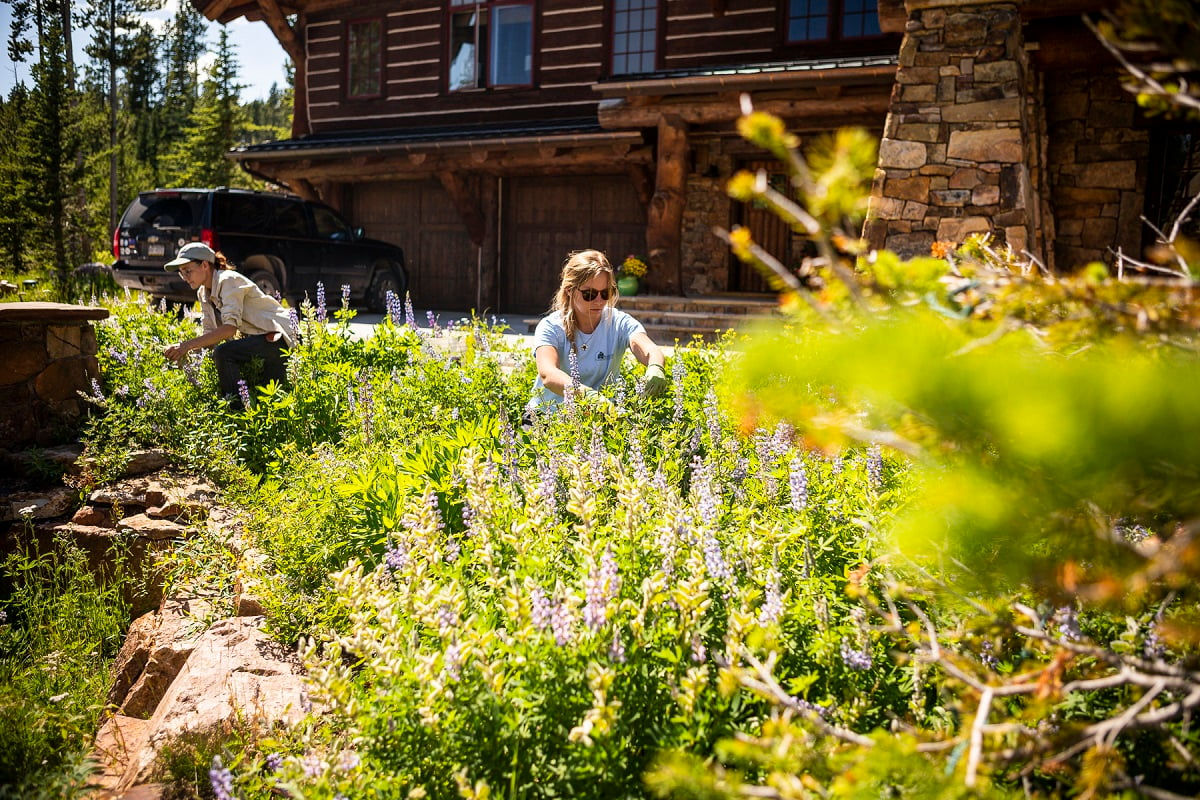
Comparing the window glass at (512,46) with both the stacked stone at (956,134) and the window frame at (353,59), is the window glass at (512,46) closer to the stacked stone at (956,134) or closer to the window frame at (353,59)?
the window frame at (353,59)

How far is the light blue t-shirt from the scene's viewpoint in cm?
479

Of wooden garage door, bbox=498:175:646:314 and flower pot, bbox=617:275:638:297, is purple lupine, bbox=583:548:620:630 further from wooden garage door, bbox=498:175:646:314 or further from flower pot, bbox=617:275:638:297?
wooden garage door, bbox=498:175:646:314

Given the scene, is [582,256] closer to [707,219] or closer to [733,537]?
[733,537]

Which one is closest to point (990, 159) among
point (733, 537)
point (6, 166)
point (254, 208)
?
point (733, 537)

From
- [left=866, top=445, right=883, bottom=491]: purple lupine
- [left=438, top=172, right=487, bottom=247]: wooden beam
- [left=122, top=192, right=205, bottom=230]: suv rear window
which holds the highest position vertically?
[left=438, top=172, right=487, bottom=247]: wooden beam

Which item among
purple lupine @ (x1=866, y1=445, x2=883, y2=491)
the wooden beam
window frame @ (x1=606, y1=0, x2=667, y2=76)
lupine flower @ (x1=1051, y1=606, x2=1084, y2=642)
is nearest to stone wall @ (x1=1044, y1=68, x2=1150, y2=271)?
window frame @ (x1=606, y1=0, x2=667, y2=76)

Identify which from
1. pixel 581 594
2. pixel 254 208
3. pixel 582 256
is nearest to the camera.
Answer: pixel 581 594

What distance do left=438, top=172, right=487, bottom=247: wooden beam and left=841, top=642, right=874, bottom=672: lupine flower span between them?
1378 centimetres

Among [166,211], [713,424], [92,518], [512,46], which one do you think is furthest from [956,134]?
[512,46]

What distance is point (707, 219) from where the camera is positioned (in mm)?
13625

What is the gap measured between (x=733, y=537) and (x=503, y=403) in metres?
2.48

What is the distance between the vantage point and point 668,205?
38.3 ft

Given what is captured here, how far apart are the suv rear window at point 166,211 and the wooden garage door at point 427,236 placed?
472 cm

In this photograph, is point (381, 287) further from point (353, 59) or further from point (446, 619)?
point (446, 619)
